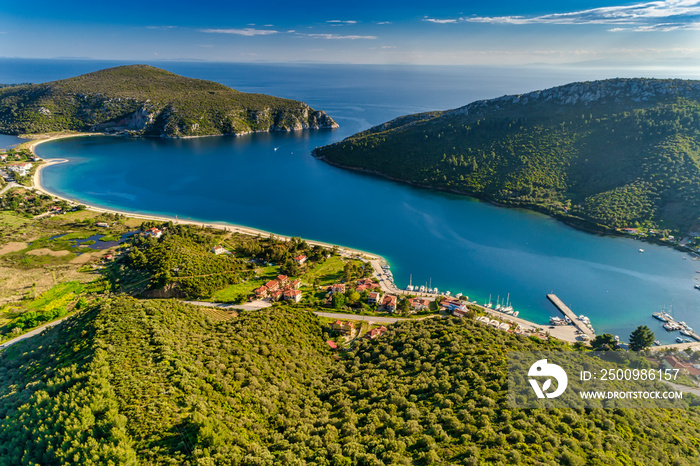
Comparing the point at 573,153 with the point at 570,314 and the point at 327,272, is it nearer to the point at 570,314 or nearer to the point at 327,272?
the point at 570,314

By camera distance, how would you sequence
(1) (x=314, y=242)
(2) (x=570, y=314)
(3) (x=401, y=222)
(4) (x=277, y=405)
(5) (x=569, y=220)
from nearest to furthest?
(4) (x=277, y=405) < (2) (x=570, y=314) < (1) (x=314, y=242) < (5) (x=569, y=220) < (3) (x=401, y=222)

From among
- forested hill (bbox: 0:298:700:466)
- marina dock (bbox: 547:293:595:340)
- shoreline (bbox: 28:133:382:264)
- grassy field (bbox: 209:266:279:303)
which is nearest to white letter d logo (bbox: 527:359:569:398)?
forested hill (bbox: 0:298:700:466)

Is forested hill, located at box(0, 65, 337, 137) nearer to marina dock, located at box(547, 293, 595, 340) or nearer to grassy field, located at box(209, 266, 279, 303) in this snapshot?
grassy field, located at box(209, 266, 279, 303)

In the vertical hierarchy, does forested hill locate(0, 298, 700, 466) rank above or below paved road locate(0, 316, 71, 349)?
above

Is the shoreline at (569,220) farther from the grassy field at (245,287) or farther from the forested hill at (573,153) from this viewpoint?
the grassy field at (245,287)

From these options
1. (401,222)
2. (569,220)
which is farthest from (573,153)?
(401,222)

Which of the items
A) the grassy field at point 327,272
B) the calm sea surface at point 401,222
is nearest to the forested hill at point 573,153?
the calm sea surface at point 401,222
